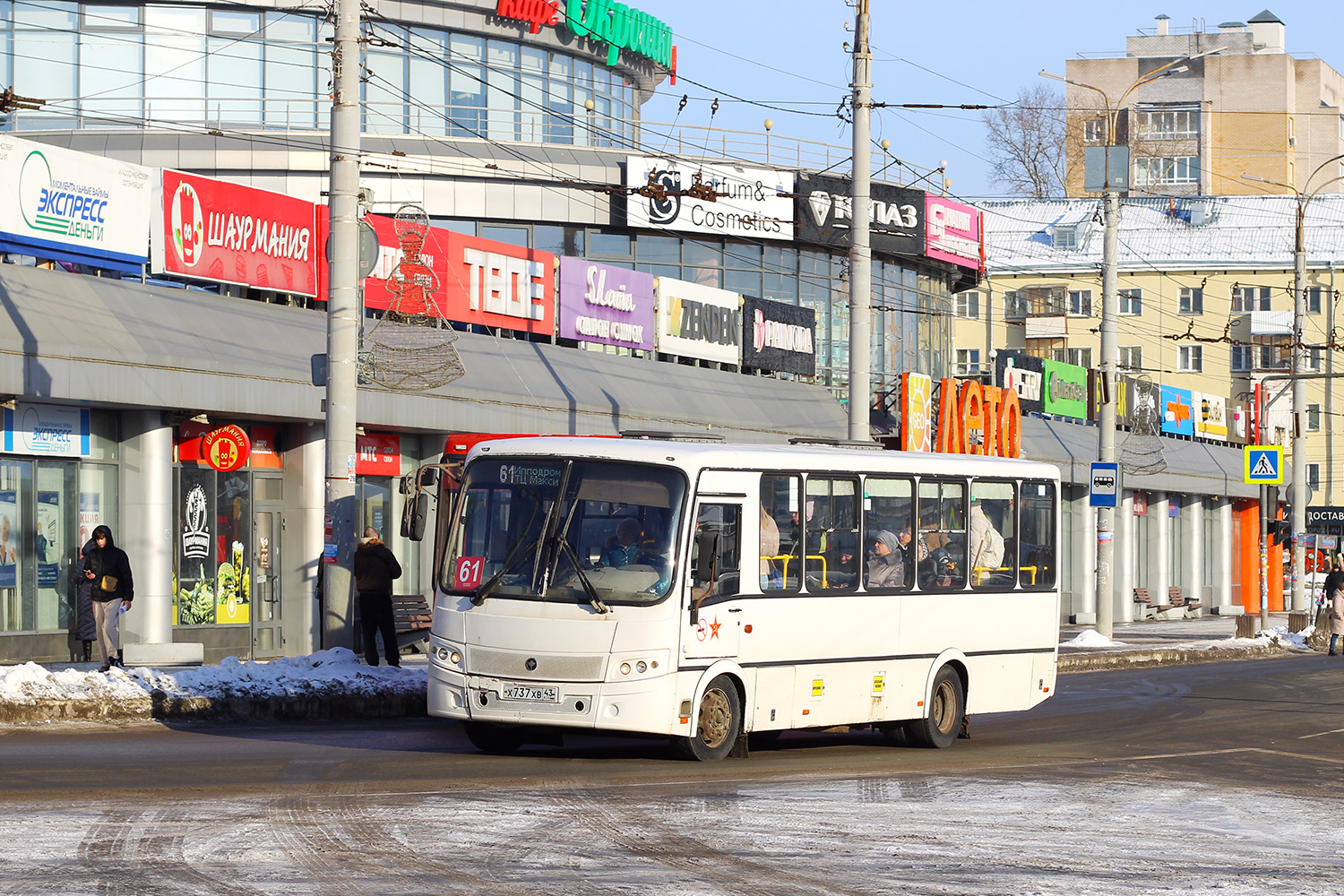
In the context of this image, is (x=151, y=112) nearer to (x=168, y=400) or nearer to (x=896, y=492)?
(x=168, y=400)

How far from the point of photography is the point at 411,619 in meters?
25.5

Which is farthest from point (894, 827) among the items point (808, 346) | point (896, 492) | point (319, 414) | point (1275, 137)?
point (1275, 137)

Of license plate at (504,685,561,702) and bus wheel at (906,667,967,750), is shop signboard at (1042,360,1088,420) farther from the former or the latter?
license plate at (504,685,561,702)

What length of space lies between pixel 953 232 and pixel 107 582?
3307cm

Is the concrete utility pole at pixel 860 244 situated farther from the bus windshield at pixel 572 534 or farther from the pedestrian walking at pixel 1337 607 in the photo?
the pedestrian walking at pixel 1337 607

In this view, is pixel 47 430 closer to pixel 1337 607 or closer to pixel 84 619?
pixel 84 619

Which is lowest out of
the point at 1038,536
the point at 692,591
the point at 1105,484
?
the point at 692,591

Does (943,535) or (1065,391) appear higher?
(1065,391)

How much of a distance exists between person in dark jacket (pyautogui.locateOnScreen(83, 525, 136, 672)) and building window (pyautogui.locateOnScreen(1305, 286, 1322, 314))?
222ft

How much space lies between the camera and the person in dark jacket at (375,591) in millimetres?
19828

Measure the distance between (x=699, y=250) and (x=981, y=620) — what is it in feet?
85.4

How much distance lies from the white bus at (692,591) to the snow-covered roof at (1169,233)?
218 feet

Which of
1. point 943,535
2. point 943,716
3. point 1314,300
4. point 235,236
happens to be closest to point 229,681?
point 943,716

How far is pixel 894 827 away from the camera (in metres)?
10.8
